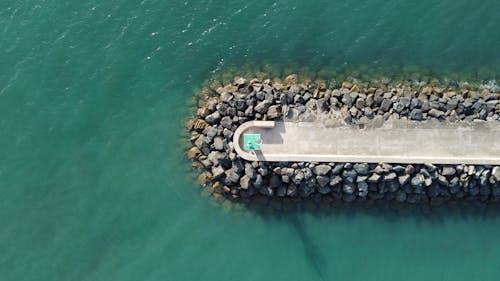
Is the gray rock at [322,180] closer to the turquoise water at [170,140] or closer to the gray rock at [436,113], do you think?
the turquoise water at [170,140]

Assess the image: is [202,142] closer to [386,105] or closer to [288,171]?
[288,171]

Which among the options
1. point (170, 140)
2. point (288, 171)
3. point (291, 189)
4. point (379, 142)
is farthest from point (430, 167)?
point (170, 140)

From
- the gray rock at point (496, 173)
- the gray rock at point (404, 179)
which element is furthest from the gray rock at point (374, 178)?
the gray rock at point (496, 173)

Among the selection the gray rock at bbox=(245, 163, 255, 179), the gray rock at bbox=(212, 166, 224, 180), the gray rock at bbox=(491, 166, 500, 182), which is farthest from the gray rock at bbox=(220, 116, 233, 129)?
the gray rock at bbox=(491, 166, 500, 182)

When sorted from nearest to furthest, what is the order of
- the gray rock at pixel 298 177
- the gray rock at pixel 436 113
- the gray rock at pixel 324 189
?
1. the gray rock at pixel 298 177
2. the gray rock at pixel 324 189
3. the gray rock at pixel 436 113

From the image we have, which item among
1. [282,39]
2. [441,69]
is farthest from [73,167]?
[441,69]

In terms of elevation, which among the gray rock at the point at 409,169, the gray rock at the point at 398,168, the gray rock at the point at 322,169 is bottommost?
the gray rock at the point at 409,169

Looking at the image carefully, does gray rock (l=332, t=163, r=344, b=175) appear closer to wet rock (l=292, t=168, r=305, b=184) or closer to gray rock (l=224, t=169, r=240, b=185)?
wet rock (l=292, t=168, r=305, b=184)
